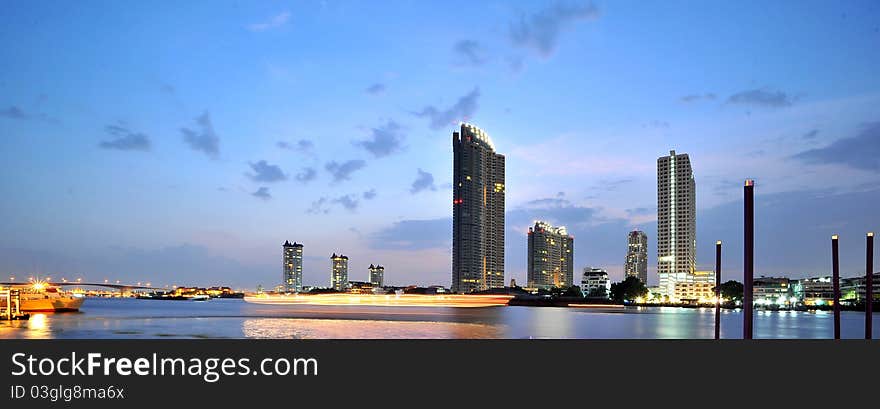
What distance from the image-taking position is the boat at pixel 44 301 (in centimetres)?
8562

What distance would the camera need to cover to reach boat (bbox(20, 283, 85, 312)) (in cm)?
8562

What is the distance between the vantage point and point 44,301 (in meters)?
89.2
